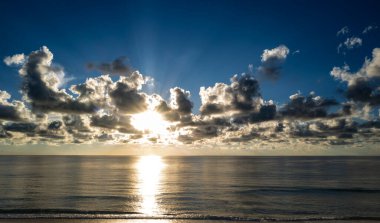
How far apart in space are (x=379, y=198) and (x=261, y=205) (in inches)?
852

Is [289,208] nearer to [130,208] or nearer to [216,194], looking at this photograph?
[216,194]

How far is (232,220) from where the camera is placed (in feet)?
118

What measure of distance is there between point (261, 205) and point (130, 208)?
59.4ft

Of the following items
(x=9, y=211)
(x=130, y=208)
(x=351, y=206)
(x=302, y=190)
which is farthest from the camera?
(x=302, y=190)

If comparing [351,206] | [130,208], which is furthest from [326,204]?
[130,208]

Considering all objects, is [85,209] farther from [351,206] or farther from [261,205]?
[351,206]

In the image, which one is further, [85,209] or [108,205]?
[108,205]

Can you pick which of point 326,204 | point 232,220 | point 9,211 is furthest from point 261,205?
point 9,211

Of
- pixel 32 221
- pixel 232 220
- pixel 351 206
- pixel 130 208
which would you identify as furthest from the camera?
pixel 351 206

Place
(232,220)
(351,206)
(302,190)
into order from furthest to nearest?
(302,190)
(351,206)
(232,220)

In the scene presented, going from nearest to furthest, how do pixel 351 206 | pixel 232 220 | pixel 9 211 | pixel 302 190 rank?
pixel 232 220
pixel 9 211
pixel 351 206
pixel 302 190

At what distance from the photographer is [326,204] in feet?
162

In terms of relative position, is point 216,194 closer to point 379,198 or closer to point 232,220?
point 232,220

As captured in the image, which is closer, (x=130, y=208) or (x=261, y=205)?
(x=130, y=208)
